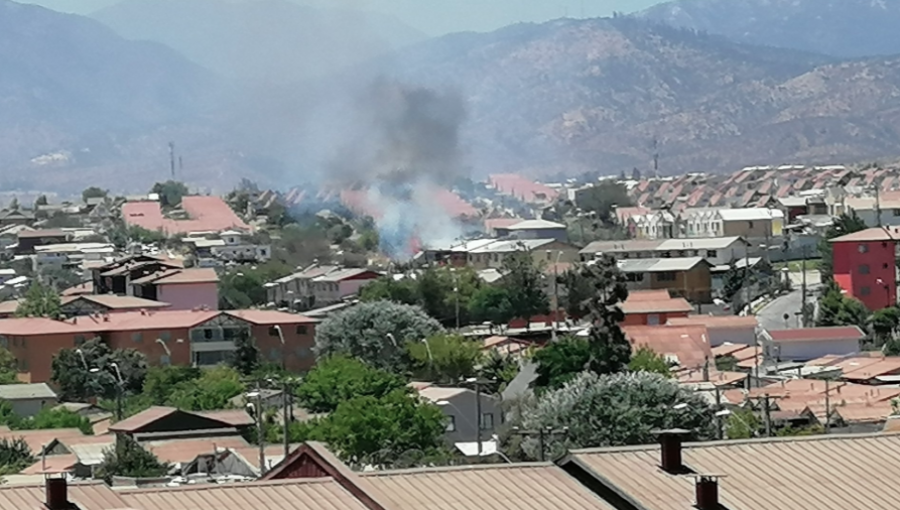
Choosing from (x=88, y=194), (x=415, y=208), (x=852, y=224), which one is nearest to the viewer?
(x=852, y=224)

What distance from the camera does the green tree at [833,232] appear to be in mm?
63575

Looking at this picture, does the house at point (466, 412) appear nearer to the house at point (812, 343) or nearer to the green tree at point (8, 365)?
the house at point (812, 343)

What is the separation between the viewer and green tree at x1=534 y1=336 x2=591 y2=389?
3984 cm

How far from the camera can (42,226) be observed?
97.6 metres

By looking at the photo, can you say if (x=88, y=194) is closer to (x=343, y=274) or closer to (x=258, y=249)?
(x=258, y=249)

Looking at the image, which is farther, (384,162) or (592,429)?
(384,162)

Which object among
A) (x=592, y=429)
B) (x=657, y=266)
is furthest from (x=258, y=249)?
(x=592, y=429)

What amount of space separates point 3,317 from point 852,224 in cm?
2279

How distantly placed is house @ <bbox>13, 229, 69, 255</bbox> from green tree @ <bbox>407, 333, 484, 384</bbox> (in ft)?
132

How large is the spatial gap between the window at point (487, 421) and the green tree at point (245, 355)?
38.7 ft

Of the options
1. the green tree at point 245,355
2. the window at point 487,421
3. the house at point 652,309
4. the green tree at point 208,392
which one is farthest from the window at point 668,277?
the window at point 487,421

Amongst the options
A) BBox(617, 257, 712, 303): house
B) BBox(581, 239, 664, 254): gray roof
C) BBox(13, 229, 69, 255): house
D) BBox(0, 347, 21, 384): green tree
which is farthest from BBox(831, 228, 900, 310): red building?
BBox(13, 229, 69, 255): house

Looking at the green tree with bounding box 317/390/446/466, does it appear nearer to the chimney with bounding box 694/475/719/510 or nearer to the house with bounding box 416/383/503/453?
the house with bounding box 416/383/503/453

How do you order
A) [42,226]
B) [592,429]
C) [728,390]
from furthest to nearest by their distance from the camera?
[42,226]
[728,390]
[592,429]
